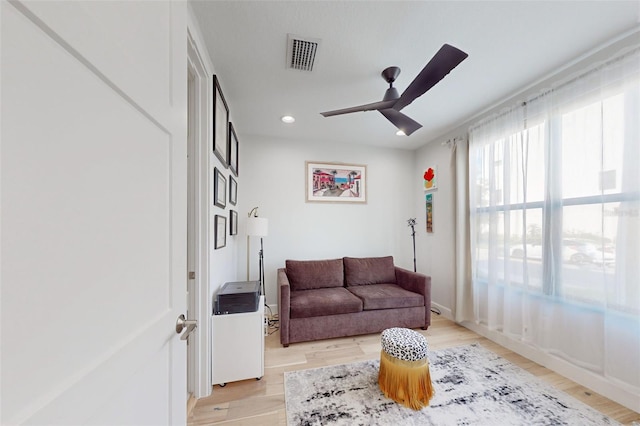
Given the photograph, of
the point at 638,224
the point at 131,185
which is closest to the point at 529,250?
the point at 638,224

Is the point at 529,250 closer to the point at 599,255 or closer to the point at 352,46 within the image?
the point at 599,255

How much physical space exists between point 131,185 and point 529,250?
292 centimetres

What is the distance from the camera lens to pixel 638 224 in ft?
5.08

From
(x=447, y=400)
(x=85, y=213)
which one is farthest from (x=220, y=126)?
(x=447, y=400)

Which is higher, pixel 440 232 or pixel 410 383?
pixel 440 232

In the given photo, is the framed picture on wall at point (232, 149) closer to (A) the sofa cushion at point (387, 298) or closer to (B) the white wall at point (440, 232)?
(A) the sofa cushion at point (387, 298)

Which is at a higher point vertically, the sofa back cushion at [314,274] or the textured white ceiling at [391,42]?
the textured white ceiling at [391,42]

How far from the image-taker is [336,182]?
364 centimetres

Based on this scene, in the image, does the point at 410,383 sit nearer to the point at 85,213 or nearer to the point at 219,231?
the point at 219,231

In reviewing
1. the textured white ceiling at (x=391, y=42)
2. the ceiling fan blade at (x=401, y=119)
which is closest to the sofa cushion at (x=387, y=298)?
Result: the ceiling fan blade at (x=401, y=119)

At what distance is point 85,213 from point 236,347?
A: 1.79m

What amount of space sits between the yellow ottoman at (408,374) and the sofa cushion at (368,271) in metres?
1.50

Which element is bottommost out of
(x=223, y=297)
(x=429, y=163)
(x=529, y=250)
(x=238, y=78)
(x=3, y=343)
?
(x=223, y=297)

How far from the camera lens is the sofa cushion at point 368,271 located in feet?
10.6
